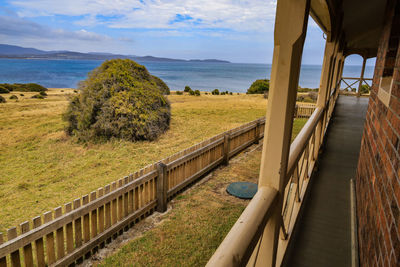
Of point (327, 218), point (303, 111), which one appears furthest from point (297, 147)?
Result: point (303, 111)

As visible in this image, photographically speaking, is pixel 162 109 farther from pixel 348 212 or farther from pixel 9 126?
pixel 348 212

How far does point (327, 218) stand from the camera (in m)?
3.17

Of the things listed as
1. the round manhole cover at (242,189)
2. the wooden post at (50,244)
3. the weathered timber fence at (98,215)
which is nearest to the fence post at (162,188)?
the weathered timber fence at (98,215)

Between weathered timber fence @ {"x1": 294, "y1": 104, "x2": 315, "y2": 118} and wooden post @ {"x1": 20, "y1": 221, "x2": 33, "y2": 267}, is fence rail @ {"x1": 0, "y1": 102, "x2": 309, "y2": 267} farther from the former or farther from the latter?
weathered timber fence @ {"x1": 294, "y1": 104, "x2": 315, "y2": 118}

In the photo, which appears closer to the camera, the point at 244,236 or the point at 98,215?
the point at 244,236

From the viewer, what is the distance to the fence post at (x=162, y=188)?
471 cm

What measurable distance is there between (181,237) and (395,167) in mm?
3489

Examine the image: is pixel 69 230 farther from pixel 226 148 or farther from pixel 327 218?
pixel 226 148

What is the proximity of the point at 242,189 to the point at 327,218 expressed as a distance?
2.63m

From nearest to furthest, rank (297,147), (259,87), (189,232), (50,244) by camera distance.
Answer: (297,147)
(50,244)
(189,232)
(259,87)

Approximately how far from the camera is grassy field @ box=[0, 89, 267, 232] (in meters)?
5.40

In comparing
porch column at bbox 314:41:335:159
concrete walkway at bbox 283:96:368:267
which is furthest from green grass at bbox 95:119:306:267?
porch column at bbox 314:41:335:159

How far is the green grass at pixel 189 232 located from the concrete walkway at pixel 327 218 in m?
1.48

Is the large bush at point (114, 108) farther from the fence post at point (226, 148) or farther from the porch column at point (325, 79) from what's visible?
the porch column at point (325, 79)
